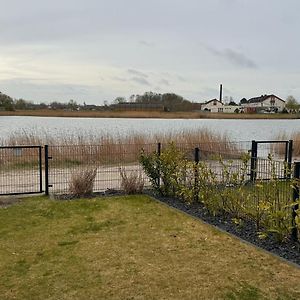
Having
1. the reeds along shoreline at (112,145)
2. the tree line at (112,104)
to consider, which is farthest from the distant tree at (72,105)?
the reeds along shoreline at (112,145)

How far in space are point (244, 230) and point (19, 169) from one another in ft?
25.5

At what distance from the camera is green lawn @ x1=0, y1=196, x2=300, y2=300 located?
388cm

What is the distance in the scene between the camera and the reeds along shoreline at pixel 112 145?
1191 centimetres

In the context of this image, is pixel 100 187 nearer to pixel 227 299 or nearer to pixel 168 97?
pixel 227 299

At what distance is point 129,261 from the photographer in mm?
4703

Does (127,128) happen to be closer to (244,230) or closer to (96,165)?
(96,165)

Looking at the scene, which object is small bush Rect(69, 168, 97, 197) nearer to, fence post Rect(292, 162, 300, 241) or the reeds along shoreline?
the reeds along shoreline

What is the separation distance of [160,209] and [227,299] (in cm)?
383

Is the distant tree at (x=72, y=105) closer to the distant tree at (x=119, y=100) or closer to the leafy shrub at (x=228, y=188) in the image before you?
the distant tree at (x=119, y=100)

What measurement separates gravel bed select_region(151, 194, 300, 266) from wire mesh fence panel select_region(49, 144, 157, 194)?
2.00m

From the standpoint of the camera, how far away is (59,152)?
41.3 ft

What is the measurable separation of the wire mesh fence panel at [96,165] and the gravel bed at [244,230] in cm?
200

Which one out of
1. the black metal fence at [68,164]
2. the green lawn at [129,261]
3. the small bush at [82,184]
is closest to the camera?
the green lawn at [129,261]

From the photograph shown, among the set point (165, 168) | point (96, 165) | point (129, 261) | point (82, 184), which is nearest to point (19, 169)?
point (96, 165)
